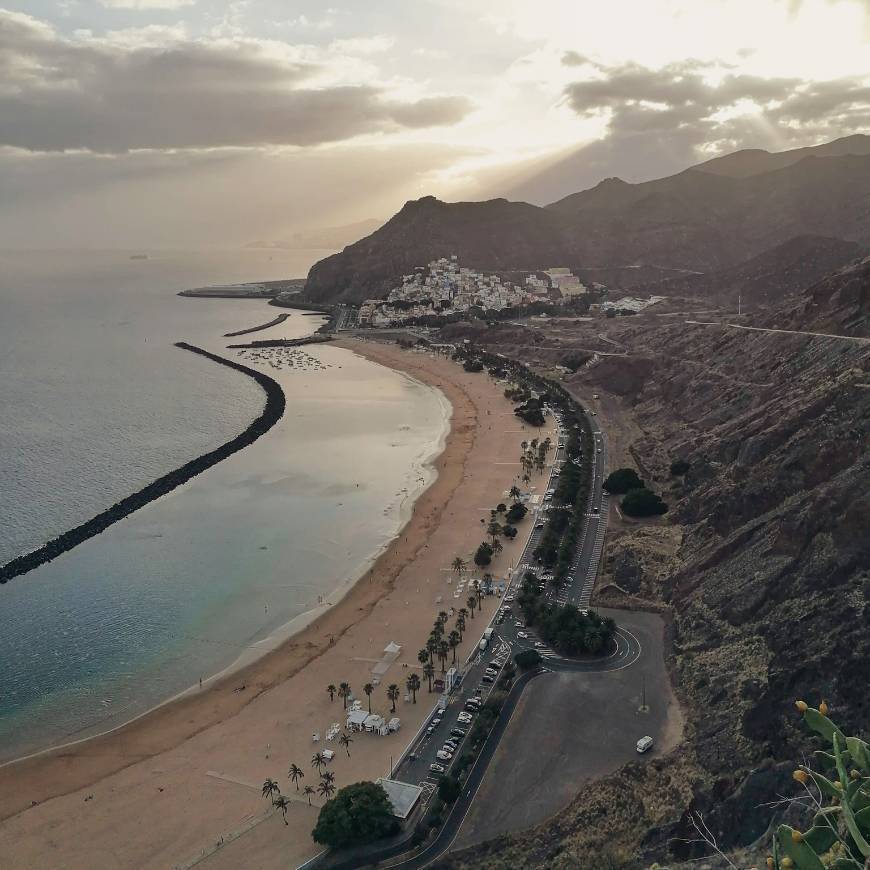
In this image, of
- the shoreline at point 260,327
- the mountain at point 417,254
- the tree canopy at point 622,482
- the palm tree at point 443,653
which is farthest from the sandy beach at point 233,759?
the mountain at point 417,254

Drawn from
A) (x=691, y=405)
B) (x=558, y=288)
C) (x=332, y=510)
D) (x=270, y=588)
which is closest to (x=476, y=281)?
(x=558, y=288)

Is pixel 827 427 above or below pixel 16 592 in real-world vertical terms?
above

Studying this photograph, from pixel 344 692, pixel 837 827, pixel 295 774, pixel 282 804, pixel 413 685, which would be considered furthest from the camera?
pixel 344 692

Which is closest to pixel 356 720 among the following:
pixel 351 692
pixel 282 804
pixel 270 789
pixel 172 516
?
pixel 351 692

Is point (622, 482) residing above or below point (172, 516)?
above

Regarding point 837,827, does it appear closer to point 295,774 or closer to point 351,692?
point 295,774

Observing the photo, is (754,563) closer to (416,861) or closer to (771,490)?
(771,490)

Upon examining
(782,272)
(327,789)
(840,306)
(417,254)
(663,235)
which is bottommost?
(327,789)
